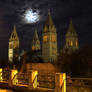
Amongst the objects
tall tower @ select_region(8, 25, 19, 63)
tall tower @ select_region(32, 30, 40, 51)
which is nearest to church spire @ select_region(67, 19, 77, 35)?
tall tower @ select_region(32, 30, 40, 51)

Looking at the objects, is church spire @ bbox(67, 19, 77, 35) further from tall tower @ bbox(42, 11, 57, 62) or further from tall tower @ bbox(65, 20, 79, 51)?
tall tower @ bbox(42, 11, 57, 62)

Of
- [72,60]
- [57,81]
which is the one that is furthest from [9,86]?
[72,60]

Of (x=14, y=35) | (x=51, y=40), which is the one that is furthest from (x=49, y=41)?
(x=14, y=35)

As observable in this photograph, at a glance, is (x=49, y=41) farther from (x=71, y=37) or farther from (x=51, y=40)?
(x=71, y=37)

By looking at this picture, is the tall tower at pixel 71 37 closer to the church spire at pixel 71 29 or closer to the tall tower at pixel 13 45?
the church spire at pixel 71 29

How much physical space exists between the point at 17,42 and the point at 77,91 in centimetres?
7412

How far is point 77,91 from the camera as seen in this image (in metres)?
14.9

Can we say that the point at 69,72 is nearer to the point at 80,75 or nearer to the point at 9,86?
the point at 80,75

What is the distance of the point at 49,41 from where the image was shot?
6806 cm

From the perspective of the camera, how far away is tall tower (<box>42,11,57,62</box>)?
220 feet

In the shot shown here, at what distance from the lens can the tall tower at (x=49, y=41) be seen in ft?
220

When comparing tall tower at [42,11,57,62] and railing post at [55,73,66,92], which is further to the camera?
tall tower at [42,11,57,62]

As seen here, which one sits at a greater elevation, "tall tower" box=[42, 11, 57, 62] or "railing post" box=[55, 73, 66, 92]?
"tall tower" box=[42, 11, 57, 62]

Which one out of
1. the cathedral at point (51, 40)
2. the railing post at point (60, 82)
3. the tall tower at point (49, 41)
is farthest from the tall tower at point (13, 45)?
the railing post at point (60, 82)
